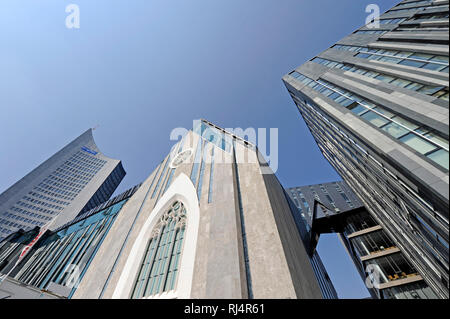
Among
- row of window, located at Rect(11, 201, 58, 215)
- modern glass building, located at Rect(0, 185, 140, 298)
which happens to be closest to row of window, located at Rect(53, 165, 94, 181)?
row of window, located at Rect(11, 201, 58, 215)

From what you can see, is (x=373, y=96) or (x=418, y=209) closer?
(x=418, y=209)

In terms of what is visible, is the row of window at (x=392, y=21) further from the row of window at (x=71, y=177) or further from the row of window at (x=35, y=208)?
the row of window at (x=71, y=177)

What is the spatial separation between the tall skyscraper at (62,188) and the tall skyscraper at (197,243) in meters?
53.2

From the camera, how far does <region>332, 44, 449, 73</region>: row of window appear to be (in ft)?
45.8

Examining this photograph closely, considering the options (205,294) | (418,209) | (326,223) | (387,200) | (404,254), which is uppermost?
(326,223)

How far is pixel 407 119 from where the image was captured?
41.0 ft

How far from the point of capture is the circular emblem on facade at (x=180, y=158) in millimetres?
33141

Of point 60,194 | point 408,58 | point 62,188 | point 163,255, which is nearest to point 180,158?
point 163,255

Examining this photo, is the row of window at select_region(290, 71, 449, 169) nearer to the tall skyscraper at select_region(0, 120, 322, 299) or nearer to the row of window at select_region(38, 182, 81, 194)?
the tall skyscraper at select_region(0, 120, 322, 299)

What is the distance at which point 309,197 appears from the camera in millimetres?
55438

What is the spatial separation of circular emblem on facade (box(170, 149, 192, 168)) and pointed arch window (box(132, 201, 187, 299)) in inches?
407
